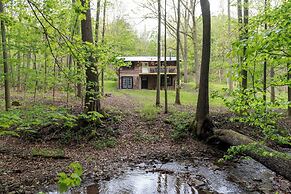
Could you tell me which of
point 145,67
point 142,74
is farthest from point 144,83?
point 145,67

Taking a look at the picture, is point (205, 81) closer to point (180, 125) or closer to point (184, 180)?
point (180, 125)

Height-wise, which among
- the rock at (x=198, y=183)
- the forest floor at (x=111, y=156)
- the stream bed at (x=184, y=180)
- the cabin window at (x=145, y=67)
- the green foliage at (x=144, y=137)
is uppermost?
the cabin window at (x=145, y=67)

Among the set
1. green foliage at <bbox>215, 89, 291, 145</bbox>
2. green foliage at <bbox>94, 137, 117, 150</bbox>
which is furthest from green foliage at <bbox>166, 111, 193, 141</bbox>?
green foliage at <bbox>215, 89, 291, 145</bbox>

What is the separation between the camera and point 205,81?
1034 cm

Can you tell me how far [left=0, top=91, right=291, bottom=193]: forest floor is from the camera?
Result: 6.53 m

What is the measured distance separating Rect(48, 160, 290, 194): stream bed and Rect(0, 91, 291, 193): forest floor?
7.3 inches

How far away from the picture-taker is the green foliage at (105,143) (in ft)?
32.3

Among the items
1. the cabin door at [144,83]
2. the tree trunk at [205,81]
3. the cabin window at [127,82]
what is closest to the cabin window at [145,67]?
the cabin door at [144,83]

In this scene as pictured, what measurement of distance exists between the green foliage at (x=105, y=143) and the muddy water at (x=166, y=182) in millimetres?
2388

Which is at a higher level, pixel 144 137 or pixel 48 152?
pixel 144 137

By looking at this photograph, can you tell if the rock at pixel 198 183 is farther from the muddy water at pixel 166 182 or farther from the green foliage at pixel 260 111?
the green foliage at pixel 260 111

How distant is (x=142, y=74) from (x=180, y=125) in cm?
2316

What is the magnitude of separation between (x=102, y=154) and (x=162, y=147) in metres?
2.45

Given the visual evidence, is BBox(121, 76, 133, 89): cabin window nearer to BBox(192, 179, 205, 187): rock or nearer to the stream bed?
the stream bed
